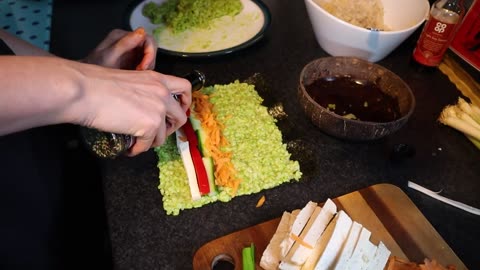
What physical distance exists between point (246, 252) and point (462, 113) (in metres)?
0.84

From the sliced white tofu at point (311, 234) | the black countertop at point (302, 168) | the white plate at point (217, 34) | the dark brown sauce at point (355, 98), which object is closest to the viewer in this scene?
the sliced white tofu at point (311, 234)

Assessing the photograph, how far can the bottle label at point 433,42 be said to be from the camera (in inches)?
50.3

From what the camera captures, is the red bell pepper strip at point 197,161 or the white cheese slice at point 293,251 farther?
the red bell pepper strip at point 197,161

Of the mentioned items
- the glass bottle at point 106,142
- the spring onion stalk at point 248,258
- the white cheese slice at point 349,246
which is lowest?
the spring onion stalk at point 248,258

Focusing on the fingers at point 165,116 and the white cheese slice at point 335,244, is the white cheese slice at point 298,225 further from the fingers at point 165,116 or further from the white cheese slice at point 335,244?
the fingers at point 165,116

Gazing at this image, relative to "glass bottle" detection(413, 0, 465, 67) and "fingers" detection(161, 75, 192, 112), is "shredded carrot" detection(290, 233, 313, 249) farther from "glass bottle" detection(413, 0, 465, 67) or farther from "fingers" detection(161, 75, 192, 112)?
"glass bottle" detection(413, 0, 465, 67)

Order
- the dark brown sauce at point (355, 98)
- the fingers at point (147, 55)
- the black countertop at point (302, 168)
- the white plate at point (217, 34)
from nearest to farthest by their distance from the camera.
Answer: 1. the black countertop at point (302, 168)
2. the fingers at point (147, 55)
3. the dark brown sauce at point (355, 98)
4. the white plate at point (217, 34)

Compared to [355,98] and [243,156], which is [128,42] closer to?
[243,156]

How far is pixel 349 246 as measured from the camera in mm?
847

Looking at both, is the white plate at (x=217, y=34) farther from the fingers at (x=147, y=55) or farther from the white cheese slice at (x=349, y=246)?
the white cheese slice at (x=349, y=246)

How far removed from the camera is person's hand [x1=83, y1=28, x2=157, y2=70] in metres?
1.05

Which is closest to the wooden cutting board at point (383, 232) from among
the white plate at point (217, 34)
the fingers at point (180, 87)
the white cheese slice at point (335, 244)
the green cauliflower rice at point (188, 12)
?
the white cheese slice at point (335, 244)

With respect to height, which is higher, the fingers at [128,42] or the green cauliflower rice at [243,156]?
the fingers at [128,42]

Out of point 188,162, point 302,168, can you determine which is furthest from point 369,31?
point 188,162
